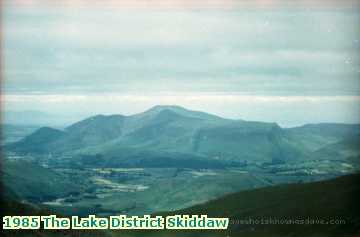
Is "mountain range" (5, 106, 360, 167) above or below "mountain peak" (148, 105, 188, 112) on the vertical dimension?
below

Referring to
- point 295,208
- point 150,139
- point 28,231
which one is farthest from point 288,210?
point 150,139

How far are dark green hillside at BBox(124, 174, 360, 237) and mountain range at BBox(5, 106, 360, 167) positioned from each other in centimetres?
294

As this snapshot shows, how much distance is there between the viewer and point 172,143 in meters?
60.9

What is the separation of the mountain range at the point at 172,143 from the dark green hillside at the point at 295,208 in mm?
2944

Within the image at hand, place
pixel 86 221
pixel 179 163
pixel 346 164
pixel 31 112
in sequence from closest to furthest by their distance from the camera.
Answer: pixel 86 221 → pixel 31 112 → pixel 346 164 → pixel 179 163

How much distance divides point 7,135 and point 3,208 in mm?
5835

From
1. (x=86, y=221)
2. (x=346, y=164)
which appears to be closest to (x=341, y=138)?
(x=346, y=164)

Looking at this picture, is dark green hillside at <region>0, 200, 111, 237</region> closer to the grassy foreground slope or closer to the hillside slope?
the grassy foreground slope

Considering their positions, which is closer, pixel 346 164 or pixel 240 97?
pixel 240 97

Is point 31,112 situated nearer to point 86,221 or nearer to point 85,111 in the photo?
point 85,111

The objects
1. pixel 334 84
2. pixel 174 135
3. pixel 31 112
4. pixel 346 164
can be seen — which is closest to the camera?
pixel 31 112

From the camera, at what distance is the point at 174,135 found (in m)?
70.7

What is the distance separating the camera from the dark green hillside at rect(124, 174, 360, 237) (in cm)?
3284

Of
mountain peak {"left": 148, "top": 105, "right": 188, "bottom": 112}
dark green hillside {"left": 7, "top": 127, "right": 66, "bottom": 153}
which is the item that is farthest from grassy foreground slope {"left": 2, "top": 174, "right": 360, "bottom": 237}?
mountain peak {"left": 148, "top": 105, "right": 188, "bottom": 112}
